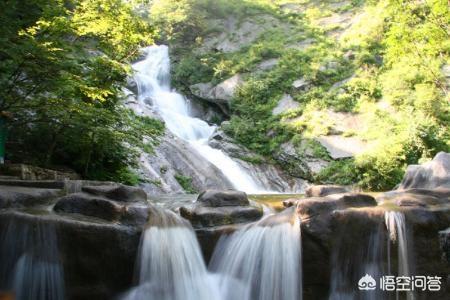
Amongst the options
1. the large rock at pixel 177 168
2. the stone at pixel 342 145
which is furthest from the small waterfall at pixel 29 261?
the stone at pixel 342 145

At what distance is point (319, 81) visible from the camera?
23.0m

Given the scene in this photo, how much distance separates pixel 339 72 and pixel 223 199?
17.7m

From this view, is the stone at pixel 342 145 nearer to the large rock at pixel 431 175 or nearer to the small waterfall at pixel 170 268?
the large rock at pixel 431 175

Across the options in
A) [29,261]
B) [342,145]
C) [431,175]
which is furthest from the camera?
[342,145]

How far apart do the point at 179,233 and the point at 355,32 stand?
73.3 feet

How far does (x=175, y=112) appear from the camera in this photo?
74.6 ft

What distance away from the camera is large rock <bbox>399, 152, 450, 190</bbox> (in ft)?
27.8

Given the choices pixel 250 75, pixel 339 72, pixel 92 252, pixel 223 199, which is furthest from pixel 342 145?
pixel 92 252

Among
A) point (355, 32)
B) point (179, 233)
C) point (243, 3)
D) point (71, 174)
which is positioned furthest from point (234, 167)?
point (243, 3)

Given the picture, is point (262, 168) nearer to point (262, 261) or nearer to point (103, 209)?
point (262, 261)

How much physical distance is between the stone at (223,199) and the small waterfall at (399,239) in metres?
2.53

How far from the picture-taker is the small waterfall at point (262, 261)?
651 cm

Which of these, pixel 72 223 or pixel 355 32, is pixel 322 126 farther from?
pixel 72 223

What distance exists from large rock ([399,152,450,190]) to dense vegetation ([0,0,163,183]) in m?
6.04
